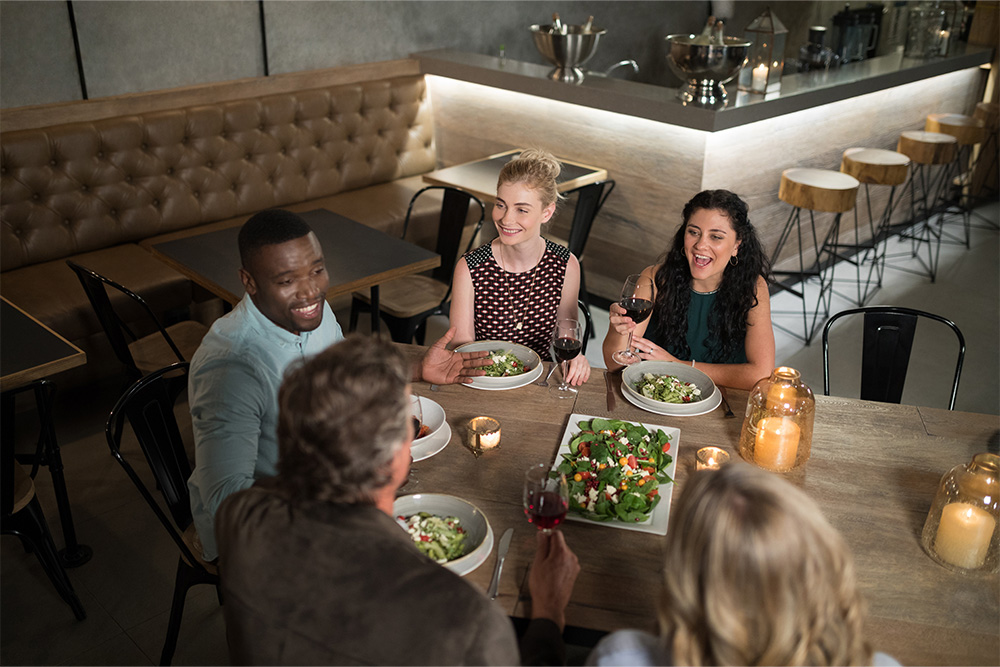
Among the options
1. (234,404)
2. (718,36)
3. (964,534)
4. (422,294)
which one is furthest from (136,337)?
(718,36)

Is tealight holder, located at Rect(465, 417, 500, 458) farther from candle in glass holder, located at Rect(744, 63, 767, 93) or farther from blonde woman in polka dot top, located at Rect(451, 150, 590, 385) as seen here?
candle in glass holder, located at Rect(744, 63, 767, 93)

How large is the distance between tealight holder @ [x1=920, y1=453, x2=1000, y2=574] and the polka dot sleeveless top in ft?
4.28

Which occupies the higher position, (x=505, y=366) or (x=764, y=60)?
(x=764, y=60)

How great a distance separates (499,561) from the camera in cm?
141

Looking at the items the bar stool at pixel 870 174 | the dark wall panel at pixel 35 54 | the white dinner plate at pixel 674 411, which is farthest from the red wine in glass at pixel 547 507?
the bar stool at pixel 870 174

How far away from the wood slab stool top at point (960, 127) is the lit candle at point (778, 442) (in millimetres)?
4248

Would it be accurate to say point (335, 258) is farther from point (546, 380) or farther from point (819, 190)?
point (819, 190)

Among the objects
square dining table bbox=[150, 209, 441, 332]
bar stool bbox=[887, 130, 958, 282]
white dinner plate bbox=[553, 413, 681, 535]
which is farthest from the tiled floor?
bar stool bbox=[887, 130, 958, 282]

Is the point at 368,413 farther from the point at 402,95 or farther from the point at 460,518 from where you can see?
the point at 402,95

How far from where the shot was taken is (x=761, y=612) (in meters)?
0.93

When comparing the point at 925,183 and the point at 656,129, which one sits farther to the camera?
the point at 925,183

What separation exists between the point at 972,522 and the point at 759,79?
312 centimetres

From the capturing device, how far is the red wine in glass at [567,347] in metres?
1.93

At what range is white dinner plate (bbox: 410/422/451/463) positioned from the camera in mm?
1737
